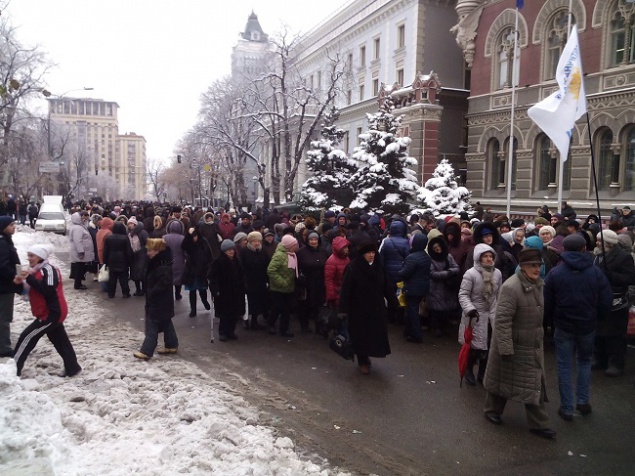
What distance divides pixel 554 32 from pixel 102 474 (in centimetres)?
2640

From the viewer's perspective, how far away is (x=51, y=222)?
3120 centimetres

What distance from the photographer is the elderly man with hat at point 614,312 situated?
22.6 feet

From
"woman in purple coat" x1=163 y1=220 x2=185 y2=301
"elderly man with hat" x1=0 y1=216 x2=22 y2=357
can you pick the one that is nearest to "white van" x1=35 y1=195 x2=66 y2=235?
"woman in purple coat" x1=163 y1=220 x2=185 y2=301

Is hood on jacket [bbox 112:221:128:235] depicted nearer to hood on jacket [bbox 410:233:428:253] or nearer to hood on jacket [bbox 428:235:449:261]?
hood on jacket [bbox 410:233:428:253]

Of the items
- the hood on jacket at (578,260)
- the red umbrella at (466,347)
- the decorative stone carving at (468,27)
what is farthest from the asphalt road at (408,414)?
the decorative stone carving at (468,27)

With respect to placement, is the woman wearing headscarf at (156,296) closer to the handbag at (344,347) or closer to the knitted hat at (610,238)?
the handbag at (344,347)

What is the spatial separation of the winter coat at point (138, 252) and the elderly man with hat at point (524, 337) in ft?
31.5

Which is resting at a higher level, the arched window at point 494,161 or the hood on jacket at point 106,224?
the arched window at point 494,161

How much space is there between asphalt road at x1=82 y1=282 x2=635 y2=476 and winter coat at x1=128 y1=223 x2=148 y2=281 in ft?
15.0

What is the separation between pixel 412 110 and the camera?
3128 centimetres

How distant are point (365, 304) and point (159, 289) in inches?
121

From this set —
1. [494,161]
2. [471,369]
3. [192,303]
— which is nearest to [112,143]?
[494,161]

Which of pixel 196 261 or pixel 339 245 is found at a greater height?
pixel 339 245

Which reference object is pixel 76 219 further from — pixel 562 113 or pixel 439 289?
pixel 562 113
